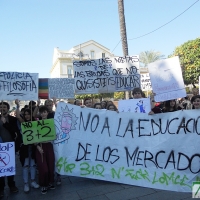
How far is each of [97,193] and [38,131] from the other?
1.35 metres

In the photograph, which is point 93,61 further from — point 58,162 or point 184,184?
point 184,184

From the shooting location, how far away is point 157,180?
3303mm

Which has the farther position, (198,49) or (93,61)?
(198,49)

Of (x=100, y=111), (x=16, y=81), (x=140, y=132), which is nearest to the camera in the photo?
(x=140, y=132)

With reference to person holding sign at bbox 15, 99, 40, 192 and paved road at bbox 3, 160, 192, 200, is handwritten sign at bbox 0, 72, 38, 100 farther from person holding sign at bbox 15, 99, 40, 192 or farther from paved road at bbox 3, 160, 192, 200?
paved road at bbox 3, 160, 192, 200

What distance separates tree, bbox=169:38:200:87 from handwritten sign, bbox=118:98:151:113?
15.2 meters

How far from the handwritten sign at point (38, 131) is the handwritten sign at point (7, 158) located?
24 centimetres

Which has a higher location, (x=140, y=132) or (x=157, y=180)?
(x=140, y=132)

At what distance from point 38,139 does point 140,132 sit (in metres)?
1.66

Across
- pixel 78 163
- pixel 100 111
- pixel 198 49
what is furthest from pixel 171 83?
pixel 198 49

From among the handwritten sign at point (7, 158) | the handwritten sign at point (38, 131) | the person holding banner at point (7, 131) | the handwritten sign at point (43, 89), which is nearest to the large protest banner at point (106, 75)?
the handwritten sign at point (43, 89)

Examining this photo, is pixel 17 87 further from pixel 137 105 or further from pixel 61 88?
pixel 137 105

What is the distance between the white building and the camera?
45.1m

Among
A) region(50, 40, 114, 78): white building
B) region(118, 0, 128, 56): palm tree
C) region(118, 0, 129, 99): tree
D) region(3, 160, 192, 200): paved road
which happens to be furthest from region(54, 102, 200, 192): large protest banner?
region(50, 40, 114, 78): white building
